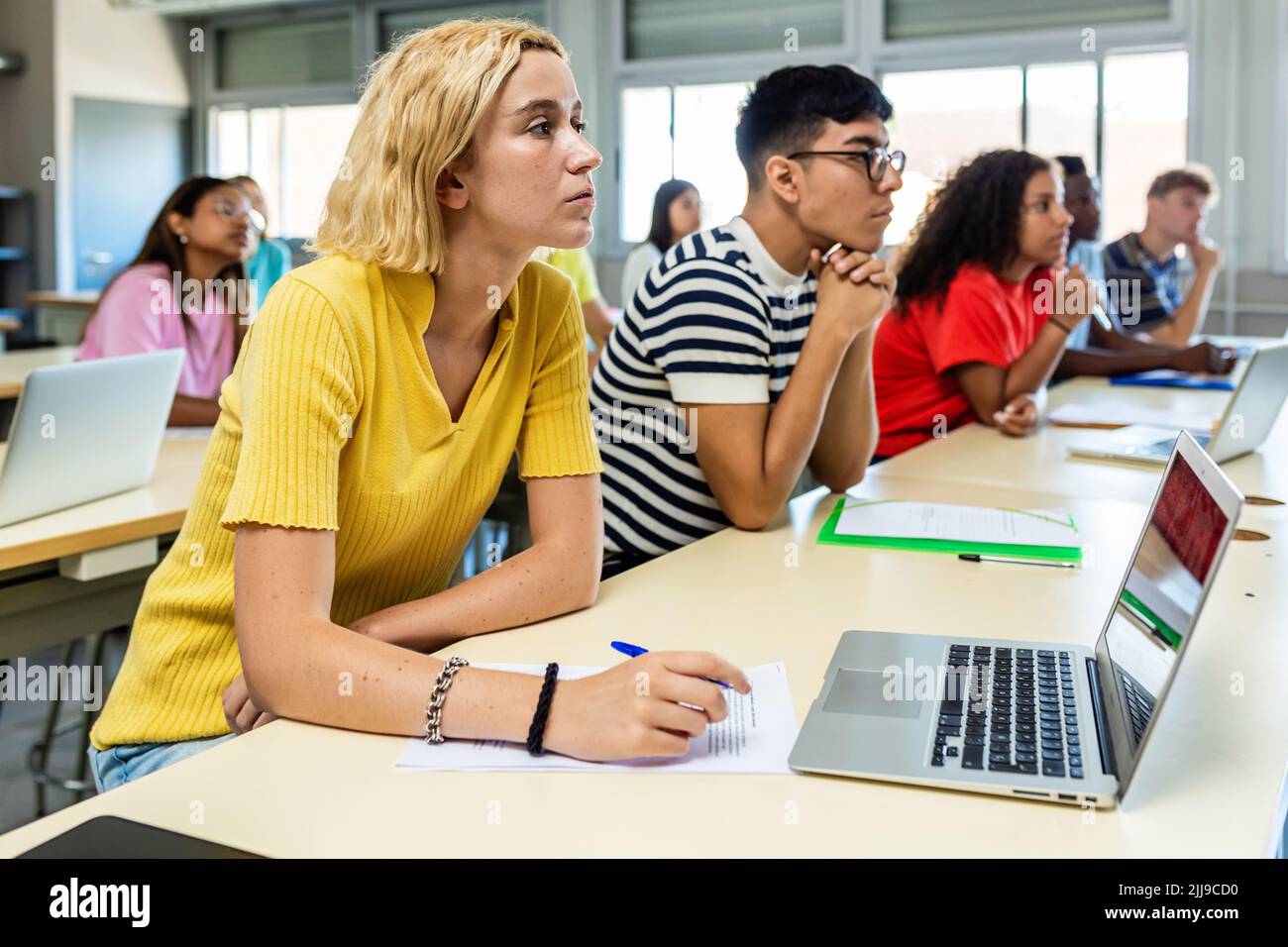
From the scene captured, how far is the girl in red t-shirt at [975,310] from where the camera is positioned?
9.03ft

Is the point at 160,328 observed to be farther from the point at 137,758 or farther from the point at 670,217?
the point at 670,217

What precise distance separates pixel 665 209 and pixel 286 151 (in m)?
4.84

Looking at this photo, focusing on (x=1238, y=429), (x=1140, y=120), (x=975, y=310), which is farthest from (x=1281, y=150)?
(x=1238, y=429)

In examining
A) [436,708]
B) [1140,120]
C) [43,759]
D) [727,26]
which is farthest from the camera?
[727,26]

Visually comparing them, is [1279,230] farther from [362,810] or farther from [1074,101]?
[362,810]

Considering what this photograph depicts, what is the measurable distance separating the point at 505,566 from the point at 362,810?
1.59ft

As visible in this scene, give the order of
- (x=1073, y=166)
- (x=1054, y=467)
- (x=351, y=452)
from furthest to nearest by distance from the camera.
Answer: (x=1073, y=166), (x=1054, y=467), (x=351, y=452)

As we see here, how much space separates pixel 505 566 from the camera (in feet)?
4.41

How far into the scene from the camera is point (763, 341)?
6.07 feet

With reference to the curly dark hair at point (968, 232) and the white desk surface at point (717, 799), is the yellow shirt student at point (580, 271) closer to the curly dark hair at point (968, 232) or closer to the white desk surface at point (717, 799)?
the curly dark hair at point (968, 232)

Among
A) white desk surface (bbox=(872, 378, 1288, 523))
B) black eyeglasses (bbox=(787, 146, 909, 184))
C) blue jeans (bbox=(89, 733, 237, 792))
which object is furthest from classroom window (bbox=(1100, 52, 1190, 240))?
blue jeans (bbox=(89, 733, 237, 792))

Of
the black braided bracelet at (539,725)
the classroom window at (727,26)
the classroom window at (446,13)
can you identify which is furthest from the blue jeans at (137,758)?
the classroom window at (446,13)

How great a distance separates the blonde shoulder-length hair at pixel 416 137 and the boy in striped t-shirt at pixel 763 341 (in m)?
0.64
